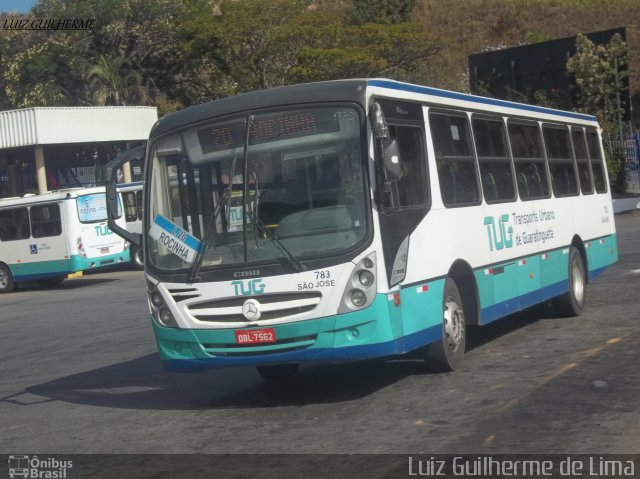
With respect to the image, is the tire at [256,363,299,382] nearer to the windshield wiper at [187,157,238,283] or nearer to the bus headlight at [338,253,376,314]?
the windshield wiper at [187,157,238,283]

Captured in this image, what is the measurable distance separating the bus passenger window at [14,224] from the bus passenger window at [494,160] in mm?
20032

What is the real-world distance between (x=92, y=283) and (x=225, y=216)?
2076cm

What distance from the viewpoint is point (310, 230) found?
8.85m

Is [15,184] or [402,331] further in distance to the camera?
[15,184]

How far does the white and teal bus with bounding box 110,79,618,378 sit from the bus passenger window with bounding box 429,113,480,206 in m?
0.03

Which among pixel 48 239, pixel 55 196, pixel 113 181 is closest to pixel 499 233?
pixel 113 181

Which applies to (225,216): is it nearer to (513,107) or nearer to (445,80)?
(513,107)

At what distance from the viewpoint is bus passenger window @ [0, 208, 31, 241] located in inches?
1147

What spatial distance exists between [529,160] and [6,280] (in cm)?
2040

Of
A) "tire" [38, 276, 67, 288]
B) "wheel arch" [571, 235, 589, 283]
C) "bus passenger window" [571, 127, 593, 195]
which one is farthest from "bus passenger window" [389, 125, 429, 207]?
"tire" [38, 276, 67, 288]

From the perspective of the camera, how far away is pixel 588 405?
26.9ft

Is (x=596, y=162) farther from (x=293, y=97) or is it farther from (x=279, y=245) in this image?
(x=279, y=245)

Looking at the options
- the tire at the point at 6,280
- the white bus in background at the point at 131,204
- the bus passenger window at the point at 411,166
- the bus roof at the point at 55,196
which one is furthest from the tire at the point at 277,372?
the white bus in background at the point at 131,204

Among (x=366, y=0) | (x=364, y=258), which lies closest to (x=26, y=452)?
(x=364, y=258)
